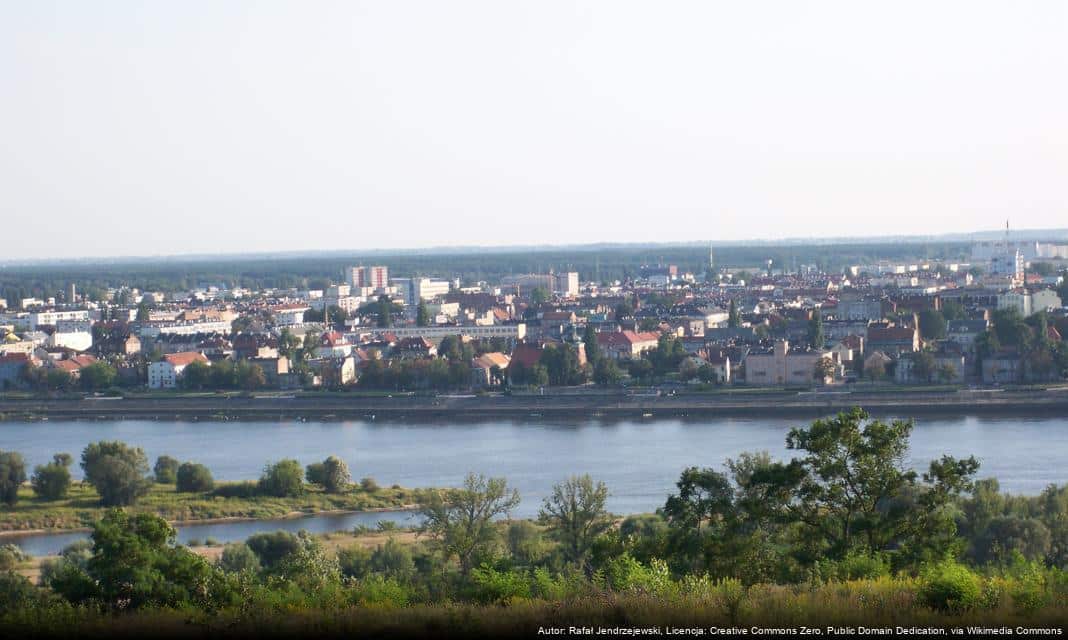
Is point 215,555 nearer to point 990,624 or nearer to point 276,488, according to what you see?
point 276,488

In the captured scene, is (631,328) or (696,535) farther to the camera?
(631,328)

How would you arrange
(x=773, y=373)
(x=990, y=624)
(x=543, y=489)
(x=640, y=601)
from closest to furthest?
(x=990, y=624), (x=640, y=601), (x=543, y=489), (x=773, y=373)

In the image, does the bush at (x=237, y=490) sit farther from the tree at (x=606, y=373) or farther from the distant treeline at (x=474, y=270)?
the distant treeline at (x=474, y=270)

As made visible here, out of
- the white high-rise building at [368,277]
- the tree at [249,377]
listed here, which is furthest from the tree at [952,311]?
the white high-rise building at [368,277]

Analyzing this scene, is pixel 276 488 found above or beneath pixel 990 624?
beneath

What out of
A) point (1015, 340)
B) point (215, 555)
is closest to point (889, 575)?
point (215, 555)

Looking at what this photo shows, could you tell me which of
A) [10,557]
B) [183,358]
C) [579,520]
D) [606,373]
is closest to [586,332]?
[606,373]
